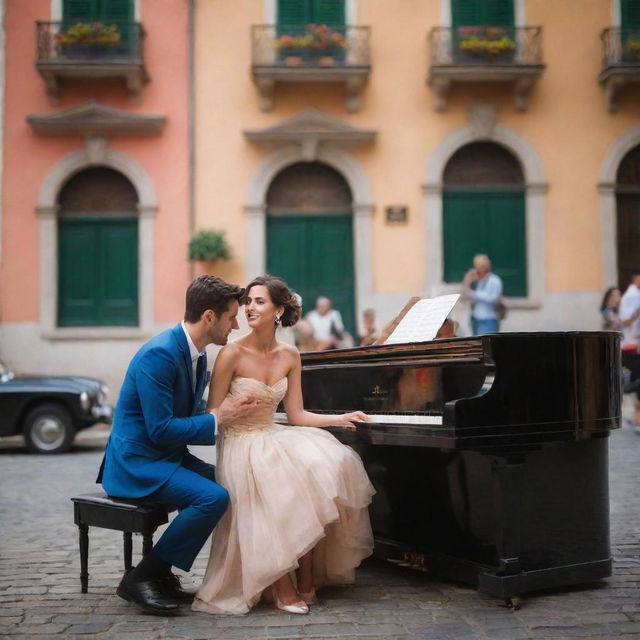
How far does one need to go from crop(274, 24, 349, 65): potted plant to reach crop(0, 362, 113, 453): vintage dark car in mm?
6714

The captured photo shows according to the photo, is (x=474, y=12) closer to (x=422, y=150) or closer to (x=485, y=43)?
(x=485, y=43)

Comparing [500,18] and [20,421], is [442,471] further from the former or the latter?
[500,18]

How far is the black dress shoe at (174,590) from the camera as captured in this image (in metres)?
4.40

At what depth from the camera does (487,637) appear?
3871mm

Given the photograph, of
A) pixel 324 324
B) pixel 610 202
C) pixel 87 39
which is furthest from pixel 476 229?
pixel 87 39

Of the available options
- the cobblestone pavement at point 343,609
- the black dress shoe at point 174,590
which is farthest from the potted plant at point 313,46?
the black dress shoe at point 174,590

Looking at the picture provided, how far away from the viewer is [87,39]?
48.6 ft

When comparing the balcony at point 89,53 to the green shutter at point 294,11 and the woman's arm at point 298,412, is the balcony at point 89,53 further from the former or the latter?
the woman's arm at point 298,412

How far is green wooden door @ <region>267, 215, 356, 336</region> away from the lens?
15453 millimetres

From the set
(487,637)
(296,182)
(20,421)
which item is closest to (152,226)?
(296,182)

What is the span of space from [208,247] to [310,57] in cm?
346

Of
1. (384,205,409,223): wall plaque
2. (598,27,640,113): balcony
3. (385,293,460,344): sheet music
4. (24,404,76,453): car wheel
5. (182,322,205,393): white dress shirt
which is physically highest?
(598,27,640,113): balcony

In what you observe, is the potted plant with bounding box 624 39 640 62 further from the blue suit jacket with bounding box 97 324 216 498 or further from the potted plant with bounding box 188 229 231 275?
the blue suit jacket with bounding box 97 324 216 498

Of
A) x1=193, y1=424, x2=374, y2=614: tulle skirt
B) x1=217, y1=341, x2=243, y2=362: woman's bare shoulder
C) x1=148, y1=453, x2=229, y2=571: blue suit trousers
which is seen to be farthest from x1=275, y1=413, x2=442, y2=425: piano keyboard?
x1=148, y1=453, x2=229, y2=571: blue suit trousers
